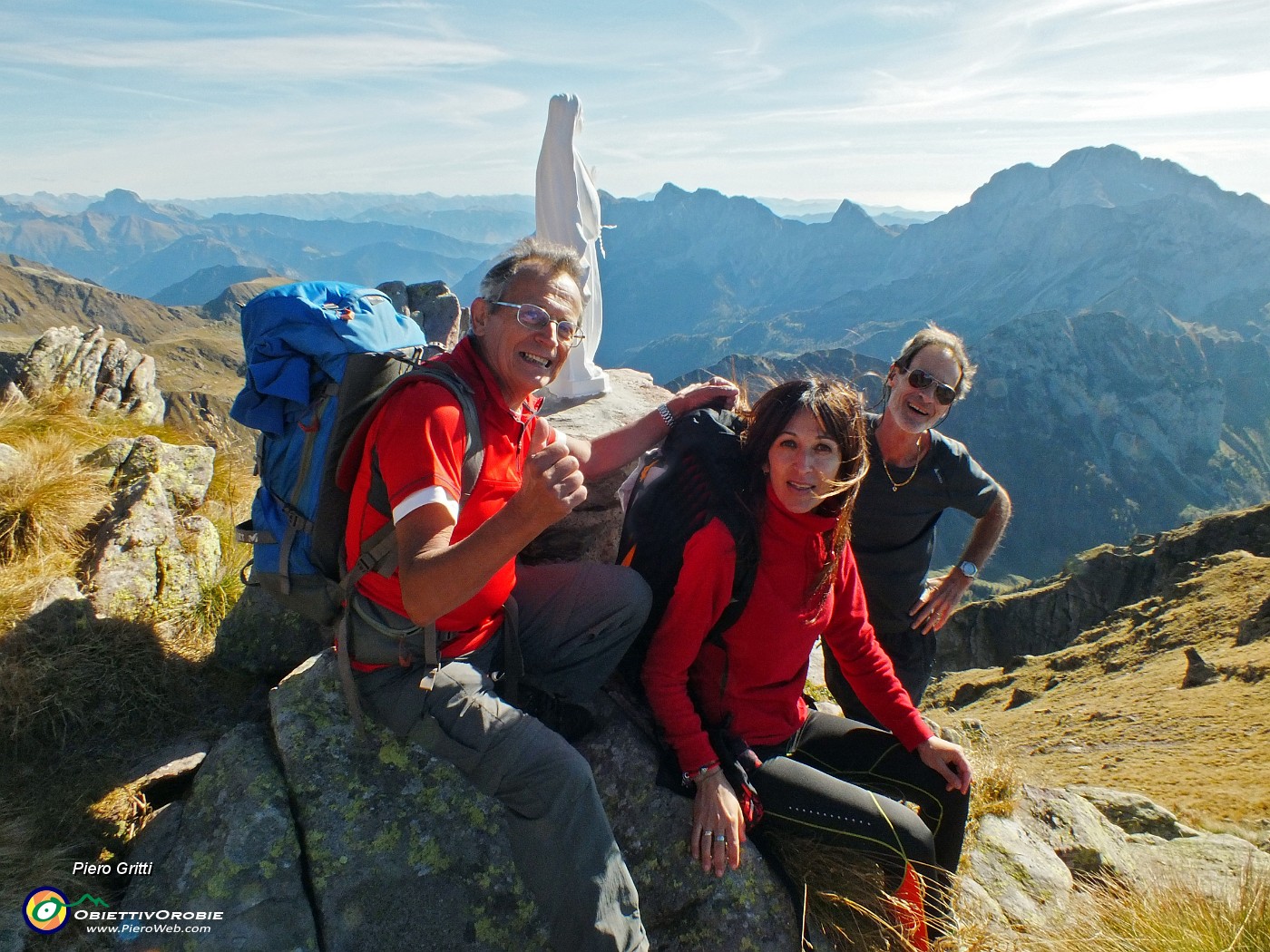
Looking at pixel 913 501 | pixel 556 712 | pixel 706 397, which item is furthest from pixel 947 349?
pixel 556 712

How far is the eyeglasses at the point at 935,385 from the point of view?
5.25 m

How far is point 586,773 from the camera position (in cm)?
340

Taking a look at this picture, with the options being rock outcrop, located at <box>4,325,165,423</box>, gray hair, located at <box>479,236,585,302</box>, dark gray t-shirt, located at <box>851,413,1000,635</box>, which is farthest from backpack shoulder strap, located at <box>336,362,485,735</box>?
rock outcrop, located at <box>4,325,165,423</box>

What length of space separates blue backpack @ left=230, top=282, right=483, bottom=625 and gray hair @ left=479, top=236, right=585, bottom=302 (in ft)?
1.84

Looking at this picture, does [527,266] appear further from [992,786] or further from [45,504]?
[45,504]

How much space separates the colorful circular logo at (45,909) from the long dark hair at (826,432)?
3915 mm

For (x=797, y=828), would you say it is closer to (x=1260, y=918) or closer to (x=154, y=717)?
(x=1260, y=918)

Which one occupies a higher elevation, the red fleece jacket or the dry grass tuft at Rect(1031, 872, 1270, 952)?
the red fleece jacket

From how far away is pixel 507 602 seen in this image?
159 inches

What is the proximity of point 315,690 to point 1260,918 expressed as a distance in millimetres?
5272

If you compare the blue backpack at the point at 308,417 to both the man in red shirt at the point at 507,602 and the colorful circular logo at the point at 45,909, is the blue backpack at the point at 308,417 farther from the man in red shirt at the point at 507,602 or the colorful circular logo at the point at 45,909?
the colorful circular logo at the point at 45,909

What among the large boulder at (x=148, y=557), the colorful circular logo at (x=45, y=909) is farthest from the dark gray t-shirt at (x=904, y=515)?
the large boulder at (x=148, y=557)

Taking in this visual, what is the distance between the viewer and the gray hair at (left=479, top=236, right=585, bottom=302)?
3.84 m

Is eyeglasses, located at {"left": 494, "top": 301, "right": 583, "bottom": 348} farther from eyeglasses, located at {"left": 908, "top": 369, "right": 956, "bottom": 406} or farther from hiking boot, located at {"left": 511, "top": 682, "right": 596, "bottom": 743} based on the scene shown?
eyeglasses, located at {"left": 908, "top": 369, "right": 956, "bottom": 406}
